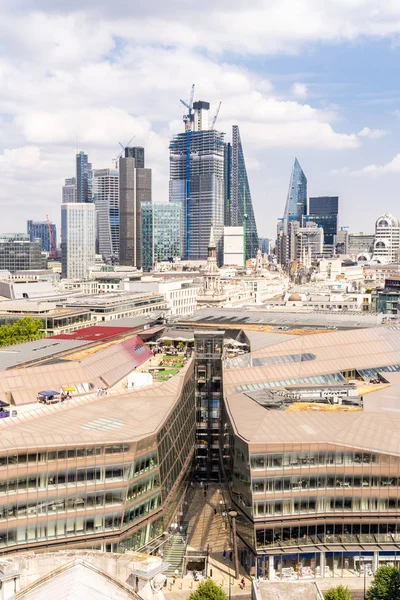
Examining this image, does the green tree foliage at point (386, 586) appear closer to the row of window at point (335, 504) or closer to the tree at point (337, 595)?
the tree at point (337, 595)

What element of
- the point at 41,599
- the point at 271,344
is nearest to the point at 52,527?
the point at 41,599

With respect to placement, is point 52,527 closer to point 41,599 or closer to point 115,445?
point 115,445

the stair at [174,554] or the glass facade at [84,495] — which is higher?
the glass facade at [84,495]

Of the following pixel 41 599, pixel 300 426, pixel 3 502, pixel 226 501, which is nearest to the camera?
pixel 41 599

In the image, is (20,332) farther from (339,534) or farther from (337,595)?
(337,595)

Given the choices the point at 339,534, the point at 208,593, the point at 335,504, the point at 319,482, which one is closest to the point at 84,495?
the point at 208,593

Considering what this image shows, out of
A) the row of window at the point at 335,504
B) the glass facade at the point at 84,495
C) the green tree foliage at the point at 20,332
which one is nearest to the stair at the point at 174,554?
the glass facade at the point at 84,495
